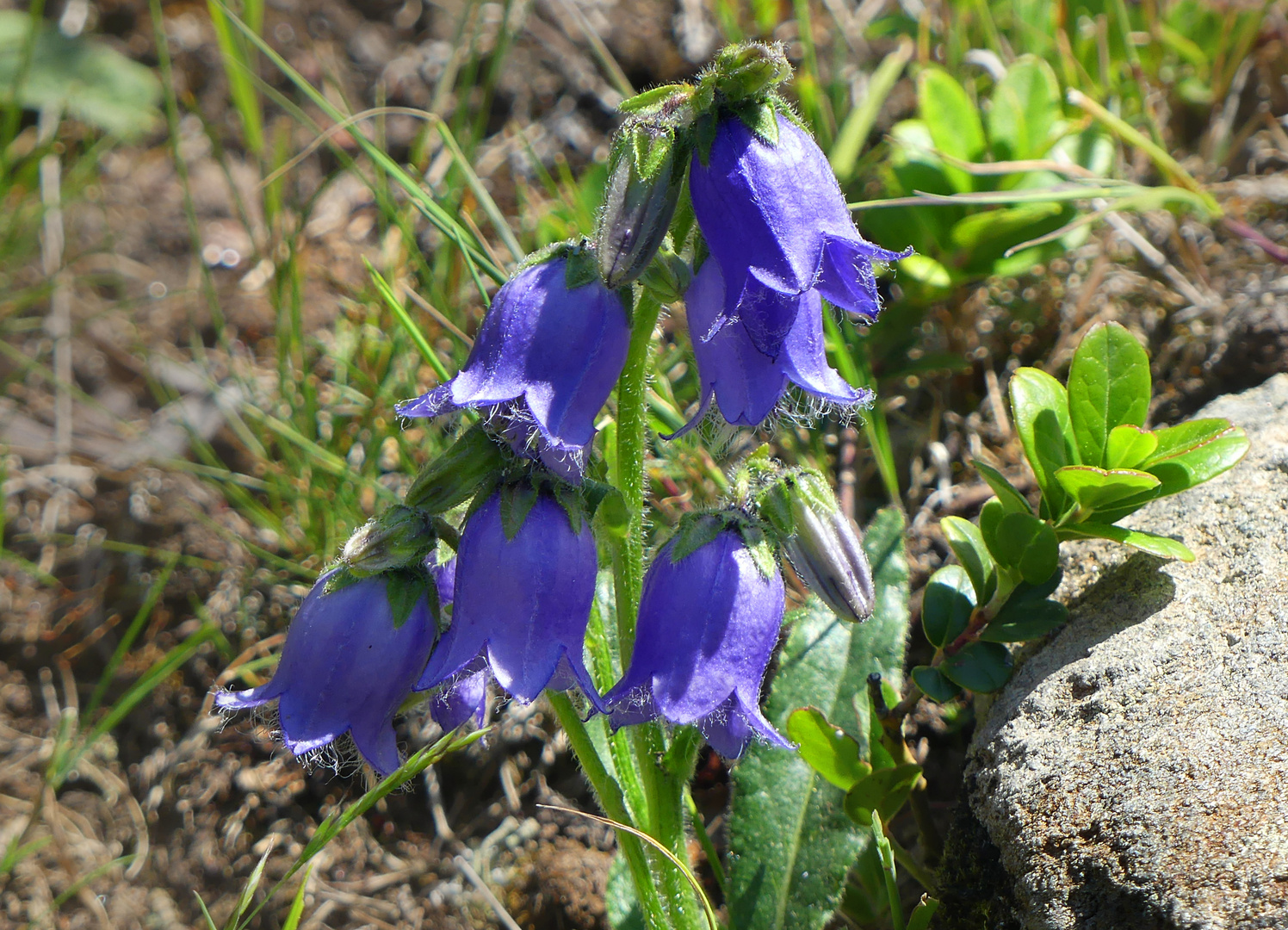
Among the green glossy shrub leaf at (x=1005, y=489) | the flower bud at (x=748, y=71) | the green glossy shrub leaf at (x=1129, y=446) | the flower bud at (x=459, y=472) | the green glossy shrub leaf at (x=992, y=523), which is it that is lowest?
the green glossy shrub leaf at (x=992, y=523)

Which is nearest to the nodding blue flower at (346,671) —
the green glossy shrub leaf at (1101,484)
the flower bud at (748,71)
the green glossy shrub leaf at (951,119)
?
the flower bud at (748,71)

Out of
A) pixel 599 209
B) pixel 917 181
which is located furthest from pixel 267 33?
pixel 599 209

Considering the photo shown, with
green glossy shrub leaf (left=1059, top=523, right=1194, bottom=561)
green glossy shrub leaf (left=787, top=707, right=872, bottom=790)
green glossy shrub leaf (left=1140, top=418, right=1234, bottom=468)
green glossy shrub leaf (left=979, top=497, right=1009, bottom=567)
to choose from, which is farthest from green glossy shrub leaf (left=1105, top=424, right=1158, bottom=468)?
green glossy shrub leaf (left=787, top=707, right=872, bottom=790)

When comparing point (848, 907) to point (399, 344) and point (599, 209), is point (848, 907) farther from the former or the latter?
point (399, 344)

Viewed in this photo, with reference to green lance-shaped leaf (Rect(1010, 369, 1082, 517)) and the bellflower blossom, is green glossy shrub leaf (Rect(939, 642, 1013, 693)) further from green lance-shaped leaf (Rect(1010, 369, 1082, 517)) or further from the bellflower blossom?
the bellflower blossom

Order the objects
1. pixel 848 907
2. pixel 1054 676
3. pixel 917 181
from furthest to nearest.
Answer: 1. pixel 917 181
2. pixel 848 907
3. pixel 1054 676

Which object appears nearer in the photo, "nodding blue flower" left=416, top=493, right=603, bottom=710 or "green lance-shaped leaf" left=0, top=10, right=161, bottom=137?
"nodding blue flower" left=416, top=493, right=603, bottom=710

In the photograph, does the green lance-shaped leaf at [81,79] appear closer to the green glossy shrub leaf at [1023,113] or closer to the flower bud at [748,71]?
the green glossy shrub leaf at [1023,113]
